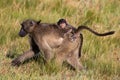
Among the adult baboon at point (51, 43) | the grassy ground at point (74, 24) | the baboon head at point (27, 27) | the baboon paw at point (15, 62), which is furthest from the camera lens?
the baboon head at point (27, 27)

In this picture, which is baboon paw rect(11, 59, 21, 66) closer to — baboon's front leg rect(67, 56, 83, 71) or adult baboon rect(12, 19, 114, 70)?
adult baboon rect(12, 19, 114, 70)

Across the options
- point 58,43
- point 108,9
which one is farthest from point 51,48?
point 108,9

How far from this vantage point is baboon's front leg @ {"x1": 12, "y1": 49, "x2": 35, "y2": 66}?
20.6 feet

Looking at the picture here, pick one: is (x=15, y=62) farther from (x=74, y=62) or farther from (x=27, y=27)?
(x=74, y=62)

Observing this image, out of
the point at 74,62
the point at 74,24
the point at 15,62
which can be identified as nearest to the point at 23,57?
the point at 15,62

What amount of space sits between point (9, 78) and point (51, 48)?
3.44 ft

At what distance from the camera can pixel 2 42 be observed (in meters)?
7.05

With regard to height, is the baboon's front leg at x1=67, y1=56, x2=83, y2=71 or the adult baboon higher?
the adult baboon

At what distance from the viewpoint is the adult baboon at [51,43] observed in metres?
6.16

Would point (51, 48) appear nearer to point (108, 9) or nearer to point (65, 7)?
point (65, 7)

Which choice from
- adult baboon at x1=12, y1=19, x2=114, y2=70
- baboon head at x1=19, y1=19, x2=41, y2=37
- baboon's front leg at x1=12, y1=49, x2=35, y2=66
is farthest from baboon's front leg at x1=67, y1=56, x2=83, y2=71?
baboon head at x1=19, y1=19, x2=41, y2=37

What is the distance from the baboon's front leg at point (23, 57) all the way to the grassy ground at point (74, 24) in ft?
0.26

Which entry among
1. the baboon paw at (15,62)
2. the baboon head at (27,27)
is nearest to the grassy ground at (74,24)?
the baboon paw at (15,62)

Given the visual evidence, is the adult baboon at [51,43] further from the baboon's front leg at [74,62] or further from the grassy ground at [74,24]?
the grassy ground at [74,24]
